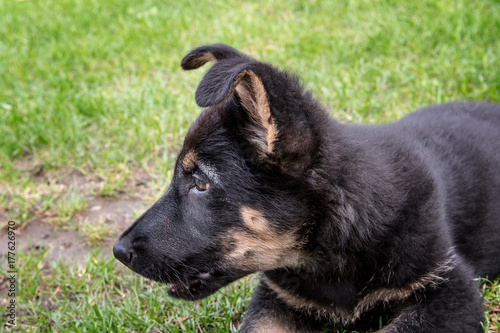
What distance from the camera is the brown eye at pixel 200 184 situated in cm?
283

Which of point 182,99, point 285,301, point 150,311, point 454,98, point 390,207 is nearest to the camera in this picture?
point 390,207

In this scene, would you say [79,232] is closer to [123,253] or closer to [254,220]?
[123,253]

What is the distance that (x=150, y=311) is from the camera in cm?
356

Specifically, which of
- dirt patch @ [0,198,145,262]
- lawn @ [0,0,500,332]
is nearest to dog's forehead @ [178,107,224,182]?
lawn @ [0,0,500,332]

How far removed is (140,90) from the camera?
21.0ft

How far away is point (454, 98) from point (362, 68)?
1.12 meters

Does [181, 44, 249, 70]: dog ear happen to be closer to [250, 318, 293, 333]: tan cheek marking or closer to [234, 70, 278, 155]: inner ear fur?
[234, 70, 278, 155]: inner ear fur

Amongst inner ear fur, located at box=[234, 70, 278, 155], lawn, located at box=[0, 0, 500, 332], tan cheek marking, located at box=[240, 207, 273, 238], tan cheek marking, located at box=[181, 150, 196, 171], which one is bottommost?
lawn, located at box=[0, 0, 500, 332]

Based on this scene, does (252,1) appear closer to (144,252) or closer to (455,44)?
(455,44)

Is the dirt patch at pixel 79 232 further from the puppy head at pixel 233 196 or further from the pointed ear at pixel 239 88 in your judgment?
the pointed ear at pixel 239 88

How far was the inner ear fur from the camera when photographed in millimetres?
2372

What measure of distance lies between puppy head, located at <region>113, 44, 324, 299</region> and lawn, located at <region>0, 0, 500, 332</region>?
70 cm

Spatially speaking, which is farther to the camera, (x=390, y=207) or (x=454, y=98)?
(x=454, y=98)

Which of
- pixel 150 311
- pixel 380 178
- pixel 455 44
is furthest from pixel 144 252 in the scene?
pixel 455 44
